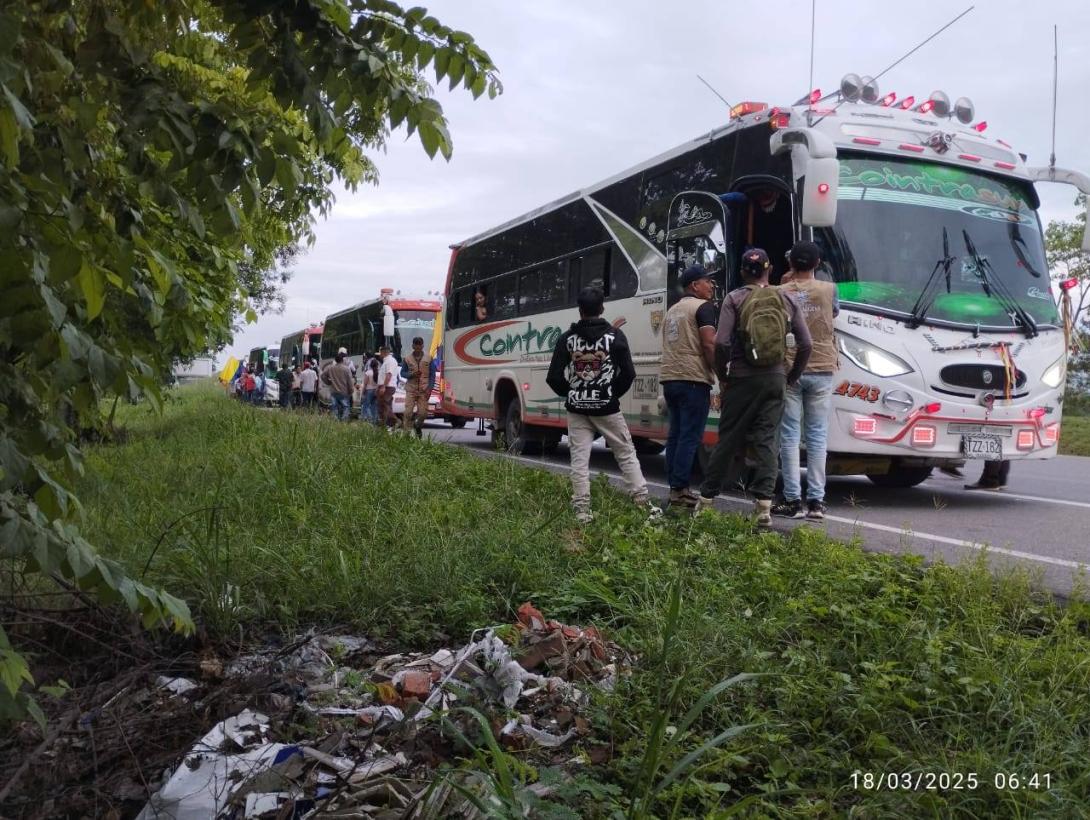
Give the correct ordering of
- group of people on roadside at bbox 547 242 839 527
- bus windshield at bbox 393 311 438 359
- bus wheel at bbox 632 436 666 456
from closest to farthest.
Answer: group of people on roadside at bbox 547 242 839 527, bus wheel at bbox 632 436 666 456, bus windshield at bbox 393 311 438 359

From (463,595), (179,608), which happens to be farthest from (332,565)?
(179,608)

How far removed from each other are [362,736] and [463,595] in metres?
1.28

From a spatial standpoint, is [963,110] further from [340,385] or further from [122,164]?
[340,385]

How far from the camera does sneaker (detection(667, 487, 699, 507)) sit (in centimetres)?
707

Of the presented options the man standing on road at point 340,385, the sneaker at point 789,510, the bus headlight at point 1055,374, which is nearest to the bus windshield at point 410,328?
the man standing on road at point 340,385

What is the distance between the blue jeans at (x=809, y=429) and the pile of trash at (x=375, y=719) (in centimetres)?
363

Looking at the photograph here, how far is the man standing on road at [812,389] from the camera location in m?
7.26

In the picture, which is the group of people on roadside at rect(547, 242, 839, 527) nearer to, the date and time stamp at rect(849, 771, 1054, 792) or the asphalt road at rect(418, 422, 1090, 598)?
the asphalt road at rect(418, 422, 1090, 598)

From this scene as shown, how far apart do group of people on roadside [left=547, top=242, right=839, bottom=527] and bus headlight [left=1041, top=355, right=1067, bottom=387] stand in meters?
2.24

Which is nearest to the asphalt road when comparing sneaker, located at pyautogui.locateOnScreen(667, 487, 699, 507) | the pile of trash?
sneaker, located at pyautogui.locateOnScreen(667, 487, 699, 507)

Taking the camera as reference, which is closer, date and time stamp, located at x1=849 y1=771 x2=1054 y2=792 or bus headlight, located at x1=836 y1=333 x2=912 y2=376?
date and time stamp, located at x1=849 y1=771 x2=1054 y2=792

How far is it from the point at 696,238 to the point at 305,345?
1370 inches

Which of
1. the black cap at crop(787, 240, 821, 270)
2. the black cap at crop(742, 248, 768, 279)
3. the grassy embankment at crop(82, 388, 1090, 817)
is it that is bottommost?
the grassy embankment at crop(82, 388, 1090, 817)

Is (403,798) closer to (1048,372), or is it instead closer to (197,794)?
(197,794)
